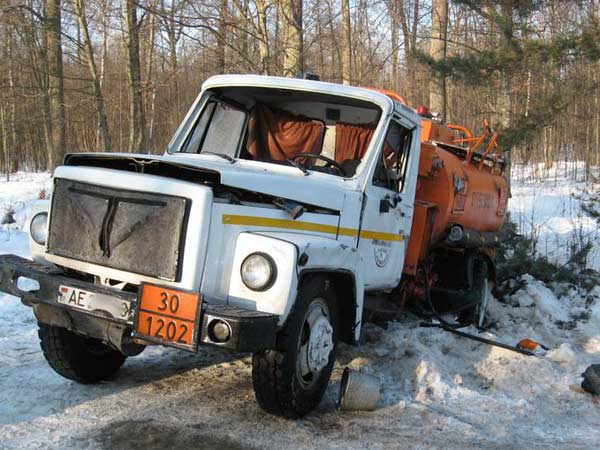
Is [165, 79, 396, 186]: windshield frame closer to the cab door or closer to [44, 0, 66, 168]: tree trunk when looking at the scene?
the cab door

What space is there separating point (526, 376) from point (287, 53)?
8043mm

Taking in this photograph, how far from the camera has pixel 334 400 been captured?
489cm

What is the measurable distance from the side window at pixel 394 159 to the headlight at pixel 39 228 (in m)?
2.61

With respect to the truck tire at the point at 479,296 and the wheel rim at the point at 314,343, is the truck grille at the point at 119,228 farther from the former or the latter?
the truck tire at the point at 479,296

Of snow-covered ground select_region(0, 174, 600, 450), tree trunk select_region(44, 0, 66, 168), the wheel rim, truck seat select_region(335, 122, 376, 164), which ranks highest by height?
tree trunk select_region(44, 0, 66, 168)

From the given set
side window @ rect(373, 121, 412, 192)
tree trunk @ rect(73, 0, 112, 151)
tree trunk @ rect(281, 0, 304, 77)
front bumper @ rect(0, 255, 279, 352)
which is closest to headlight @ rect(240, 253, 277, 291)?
front bumper @ rect(0, 255, 279, 352)

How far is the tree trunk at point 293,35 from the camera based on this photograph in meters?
11.7

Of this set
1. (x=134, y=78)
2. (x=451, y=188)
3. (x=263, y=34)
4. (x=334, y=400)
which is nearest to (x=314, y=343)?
(x=334, y=400)

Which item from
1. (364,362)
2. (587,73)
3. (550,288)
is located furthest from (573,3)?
(364,362)

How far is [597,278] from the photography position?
376 inches

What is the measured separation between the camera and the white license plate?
379cm

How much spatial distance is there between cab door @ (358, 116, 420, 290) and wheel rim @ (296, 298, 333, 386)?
759 mm

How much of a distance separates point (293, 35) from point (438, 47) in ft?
17.6

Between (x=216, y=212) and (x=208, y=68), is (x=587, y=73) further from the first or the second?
(x=216, y=212)
